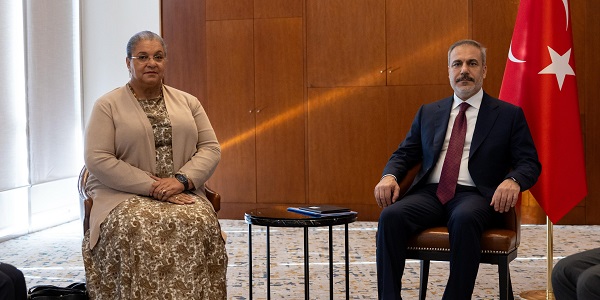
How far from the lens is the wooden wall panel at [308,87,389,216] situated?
703 centimetres

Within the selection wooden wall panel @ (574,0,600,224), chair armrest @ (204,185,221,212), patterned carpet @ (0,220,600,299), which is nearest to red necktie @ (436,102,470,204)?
patterned carpet @ (0,220,600,299)

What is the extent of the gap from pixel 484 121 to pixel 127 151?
5.69ft

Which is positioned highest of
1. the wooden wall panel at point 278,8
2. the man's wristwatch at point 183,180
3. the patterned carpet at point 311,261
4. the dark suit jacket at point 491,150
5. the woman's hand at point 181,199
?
the wooden wall panel at point 278,8

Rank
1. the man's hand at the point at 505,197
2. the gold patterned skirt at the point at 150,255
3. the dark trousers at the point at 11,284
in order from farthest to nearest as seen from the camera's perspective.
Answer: the man's hand at the point at 505,197
the gold patterned skirt at the point at 150,255
the dark trousers at the point at 11,284

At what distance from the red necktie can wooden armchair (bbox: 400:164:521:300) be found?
0.82 feet

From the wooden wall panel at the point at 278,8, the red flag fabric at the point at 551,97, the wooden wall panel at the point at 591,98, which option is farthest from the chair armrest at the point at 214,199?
the wooden wall panel at the point at 591,98

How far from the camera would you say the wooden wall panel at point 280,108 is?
713cm

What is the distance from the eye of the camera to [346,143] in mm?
7086

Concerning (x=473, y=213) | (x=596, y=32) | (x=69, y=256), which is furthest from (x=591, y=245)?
(x=69, y=256)

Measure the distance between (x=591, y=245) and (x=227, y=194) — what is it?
330 centimetres

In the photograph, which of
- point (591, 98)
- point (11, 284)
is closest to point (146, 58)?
point (11, 284)

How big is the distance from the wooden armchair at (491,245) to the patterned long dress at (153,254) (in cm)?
93

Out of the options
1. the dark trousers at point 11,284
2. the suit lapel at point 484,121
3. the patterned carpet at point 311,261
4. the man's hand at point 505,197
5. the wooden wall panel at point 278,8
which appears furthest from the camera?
the wooden wall panel at point 278,8

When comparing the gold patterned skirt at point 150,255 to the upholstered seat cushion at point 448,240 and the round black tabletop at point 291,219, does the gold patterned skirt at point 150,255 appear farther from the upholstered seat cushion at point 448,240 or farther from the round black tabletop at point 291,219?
the upholstered seat cushion at point 448,240
